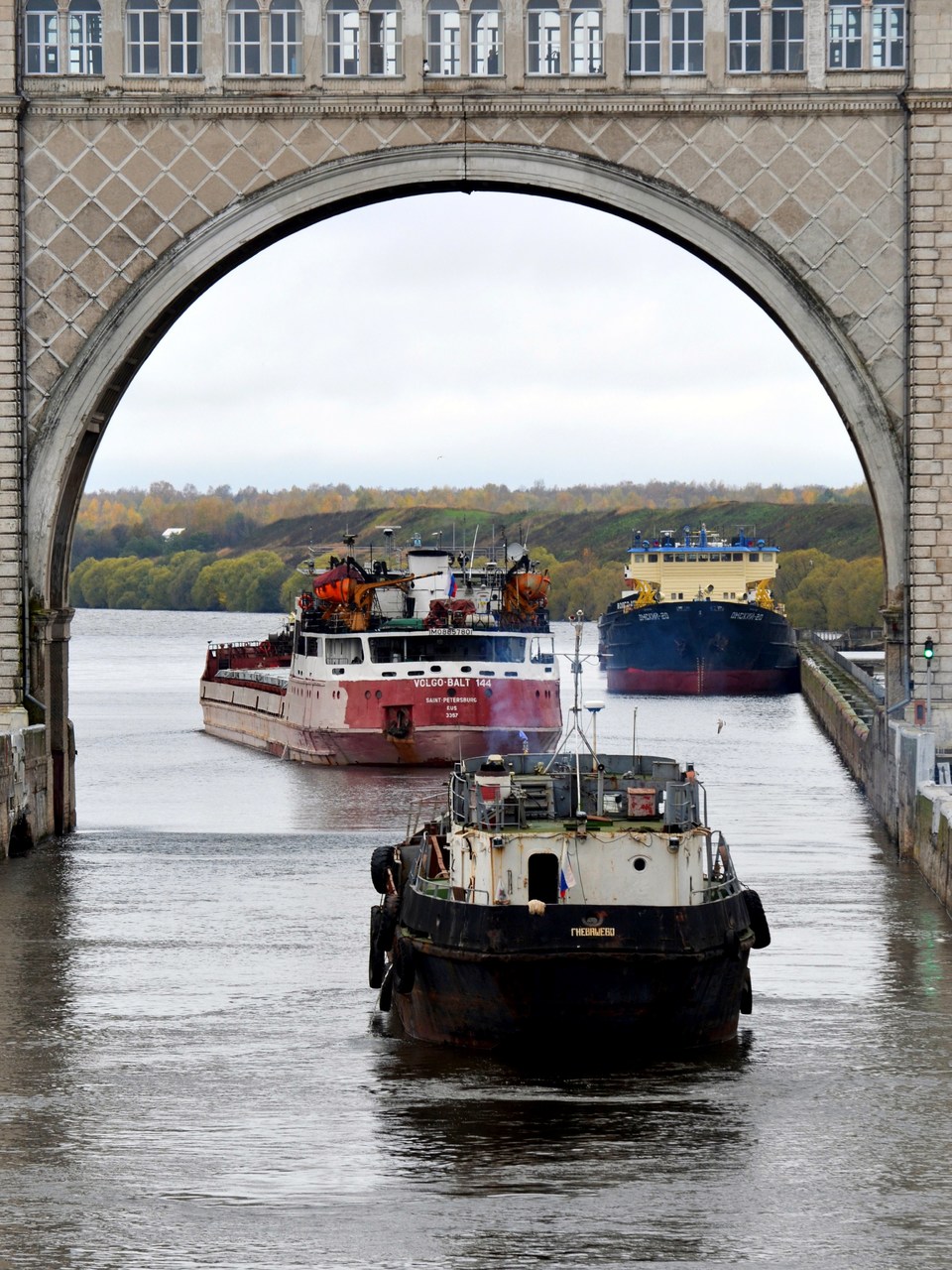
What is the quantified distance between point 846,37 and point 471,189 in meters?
6.44

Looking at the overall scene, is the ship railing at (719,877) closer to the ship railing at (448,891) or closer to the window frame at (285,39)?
the ship railing at (448,891)

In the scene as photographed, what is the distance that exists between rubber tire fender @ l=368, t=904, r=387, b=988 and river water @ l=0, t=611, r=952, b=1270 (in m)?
0.44

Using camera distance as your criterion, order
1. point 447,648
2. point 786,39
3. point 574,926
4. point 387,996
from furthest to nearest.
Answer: point 447,648 → point 786,39 → point 387,996 → point 574,926

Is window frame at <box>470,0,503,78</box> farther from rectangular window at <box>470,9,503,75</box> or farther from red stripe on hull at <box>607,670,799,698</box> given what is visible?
red stripe on hull at <box>607,670,799,698</box>

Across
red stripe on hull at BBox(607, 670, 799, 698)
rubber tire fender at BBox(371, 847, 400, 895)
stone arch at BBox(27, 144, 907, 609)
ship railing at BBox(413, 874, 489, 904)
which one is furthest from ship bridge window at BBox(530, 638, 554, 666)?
ship railing at BBox(413, 874, 489, 904)

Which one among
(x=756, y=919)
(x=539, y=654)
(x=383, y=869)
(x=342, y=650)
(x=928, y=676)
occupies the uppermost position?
(x=928, y=676)

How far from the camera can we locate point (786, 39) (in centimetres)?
3491

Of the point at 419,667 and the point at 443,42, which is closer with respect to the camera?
the point at 443,42

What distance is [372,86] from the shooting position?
3488 centimetres

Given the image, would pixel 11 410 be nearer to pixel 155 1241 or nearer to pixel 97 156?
pixel 97 156

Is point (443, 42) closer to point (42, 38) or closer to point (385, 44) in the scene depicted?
point (385, 44)

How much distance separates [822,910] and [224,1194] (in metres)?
15.9

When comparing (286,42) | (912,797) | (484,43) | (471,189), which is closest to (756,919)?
(912,797)

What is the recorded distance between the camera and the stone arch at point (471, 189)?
113 ft
